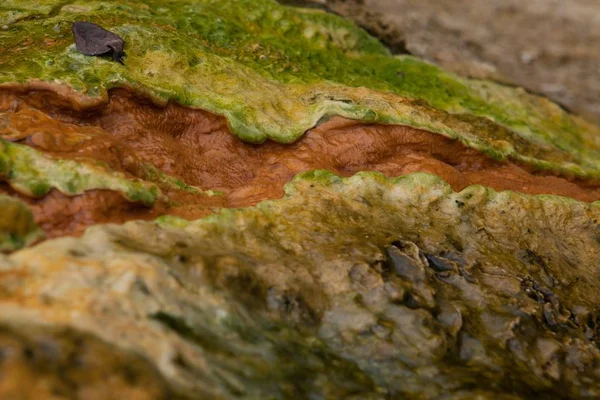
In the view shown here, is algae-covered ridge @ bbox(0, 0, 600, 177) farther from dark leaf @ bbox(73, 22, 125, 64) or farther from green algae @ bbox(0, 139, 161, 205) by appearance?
green algae @ bbox(0, 139, 161, 205)

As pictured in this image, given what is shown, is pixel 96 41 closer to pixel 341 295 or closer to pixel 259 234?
pixel 259 234

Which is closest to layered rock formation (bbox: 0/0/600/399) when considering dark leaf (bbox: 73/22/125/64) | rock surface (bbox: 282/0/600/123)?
dark leaf (bbox: 73/22/125/64)

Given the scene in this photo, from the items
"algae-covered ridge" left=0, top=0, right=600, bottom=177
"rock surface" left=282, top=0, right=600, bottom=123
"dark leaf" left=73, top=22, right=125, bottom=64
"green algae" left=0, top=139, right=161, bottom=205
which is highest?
"dark leaf" left=73, top=22, right=125, bottom=64

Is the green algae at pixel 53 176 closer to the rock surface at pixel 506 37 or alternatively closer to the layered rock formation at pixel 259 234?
the layered rock formation at pixel 259 234

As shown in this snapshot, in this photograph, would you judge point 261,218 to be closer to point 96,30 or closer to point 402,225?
point 402,225

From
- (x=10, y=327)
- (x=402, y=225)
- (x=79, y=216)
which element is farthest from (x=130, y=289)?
(x=402, y=225)

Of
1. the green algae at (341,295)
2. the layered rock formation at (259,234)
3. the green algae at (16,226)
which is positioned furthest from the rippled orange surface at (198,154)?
the green algae at (341,295)
